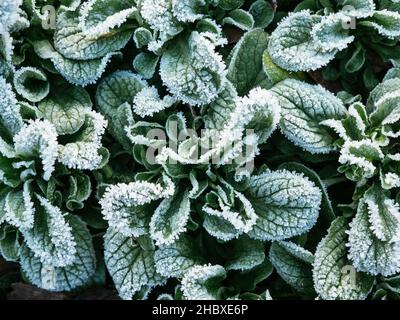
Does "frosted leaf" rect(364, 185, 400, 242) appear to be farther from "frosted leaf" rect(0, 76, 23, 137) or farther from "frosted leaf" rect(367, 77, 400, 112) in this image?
"frosted leaf" rect(0, 76, 23, 137)

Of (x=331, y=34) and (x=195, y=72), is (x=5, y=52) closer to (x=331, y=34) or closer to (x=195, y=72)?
(x=195, y=72)

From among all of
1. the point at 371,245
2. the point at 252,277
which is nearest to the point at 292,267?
the point at 252,277

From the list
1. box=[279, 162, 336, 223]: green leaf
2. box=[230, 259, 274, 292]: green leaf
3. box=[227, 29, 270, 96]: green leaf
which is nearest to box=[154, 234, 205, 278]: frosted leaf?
A: box=[230, 259, 274, 292]: green leaf

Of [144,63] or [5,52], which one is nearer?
[5,52]

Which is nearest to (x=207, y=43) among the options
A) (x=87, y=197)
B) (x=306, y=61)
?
(x=306, y=61)

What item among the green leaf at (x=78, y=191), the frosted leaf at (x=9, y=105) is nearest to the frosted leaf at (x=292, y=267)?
the green leaf at (x=78, y=191)
